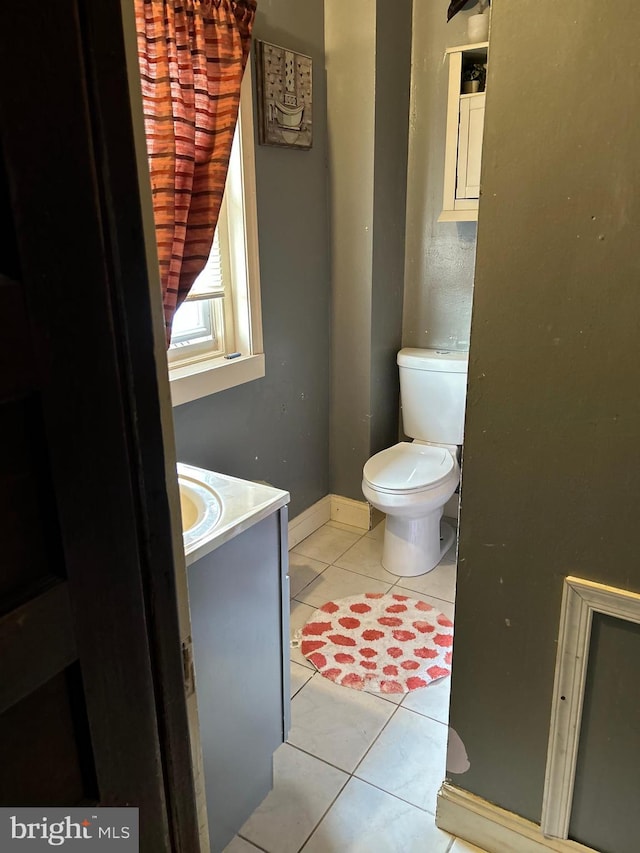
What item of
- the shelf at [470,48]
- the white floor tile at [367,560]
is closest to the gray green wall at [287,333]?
the white floor tile at [367,560]

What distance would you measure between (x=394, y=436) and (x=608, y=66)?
2.20 meters

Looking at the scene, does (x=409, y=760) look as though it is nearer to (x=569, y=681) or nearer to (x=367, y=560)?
(x=569, y=681)

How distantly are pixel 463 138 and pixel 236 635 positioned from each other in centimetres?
202

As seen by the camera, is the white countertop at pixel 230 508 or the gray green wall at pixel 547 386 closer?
the gray green wall at pixel 547 386

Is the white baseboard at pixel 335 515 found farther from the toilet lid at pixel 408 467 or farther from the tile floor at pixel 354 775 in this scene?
the tile floor at pixel 354 775

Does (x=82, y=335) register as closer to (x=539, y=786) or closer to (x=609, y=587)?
(x=609, y=587)

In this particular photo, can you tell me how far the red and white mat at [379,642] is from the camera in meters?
2.05

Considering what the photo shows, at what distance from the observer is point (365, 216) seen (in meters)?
2.63

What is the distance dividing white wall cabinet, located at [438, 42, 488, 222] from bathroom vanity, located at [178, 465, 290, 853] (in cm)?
157

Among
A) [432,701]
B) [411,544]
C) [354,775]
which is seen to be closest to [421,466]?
[411,544]

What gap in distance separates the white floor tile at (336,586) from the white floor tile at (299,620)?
35mm

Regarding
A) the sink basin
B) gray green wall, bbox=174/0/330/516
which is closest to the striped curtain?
gray green wall, bbox=174/0/330/516

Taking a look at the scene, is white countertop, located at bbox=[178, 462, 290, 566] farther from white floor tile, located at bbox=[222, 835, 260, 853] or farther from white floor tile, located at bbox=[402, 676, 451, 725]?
white floor tile, located at bbox=[402, 676, 451, 725]

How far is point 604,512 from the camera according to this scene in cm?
116
